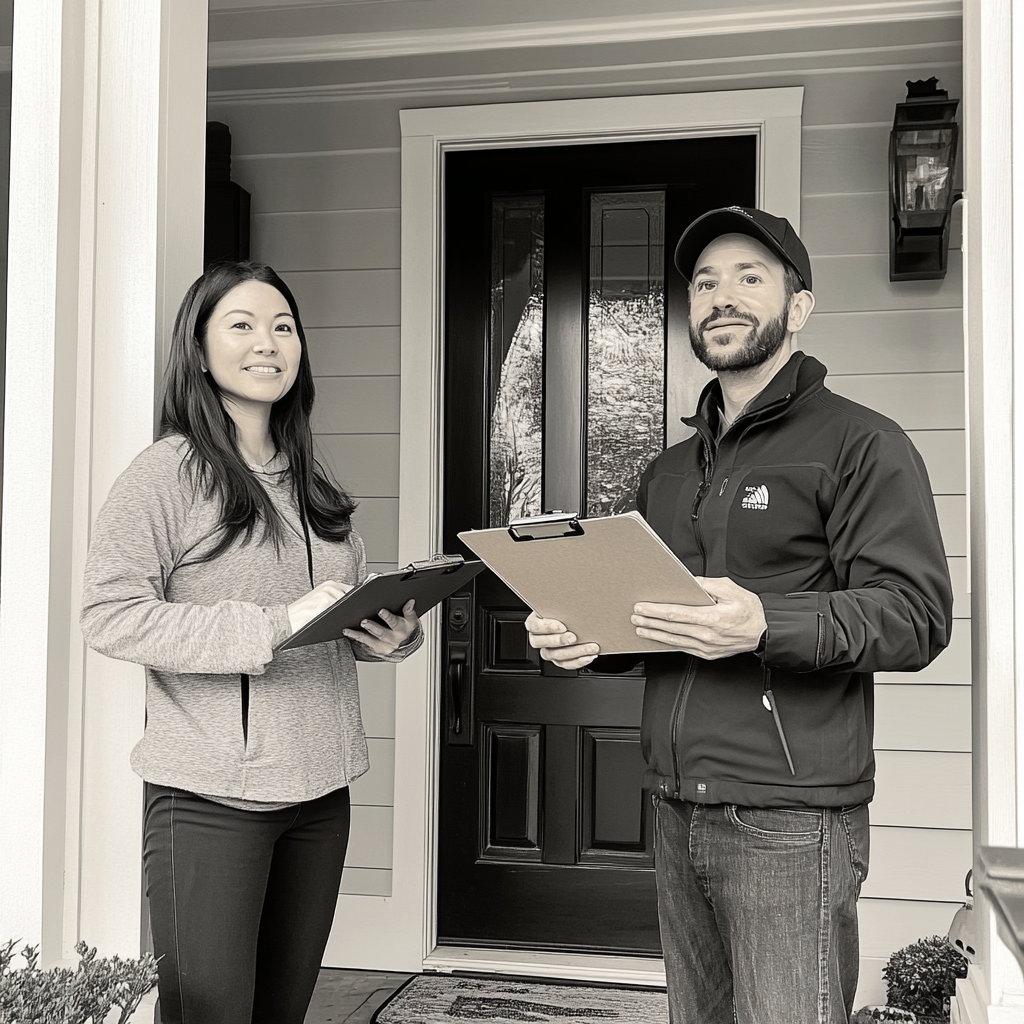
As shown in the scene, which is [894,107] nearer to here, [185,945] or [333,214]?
[333,214]

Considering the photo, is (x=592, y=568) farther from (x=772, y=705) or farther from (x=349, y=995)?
(x=349, y=995)

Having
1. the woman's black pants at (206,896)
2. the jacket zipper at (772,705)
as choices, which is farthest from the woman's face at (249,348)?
the jacket zipper at (772,705)

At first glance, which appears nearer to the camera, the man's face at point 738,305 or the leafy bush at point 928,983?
the man's face at point 738,305

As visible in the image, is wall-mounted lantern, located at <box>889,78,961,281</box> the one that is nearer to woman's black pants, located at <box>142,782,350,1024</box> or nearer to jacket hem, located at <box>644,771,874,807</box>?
jacket hem, located at <box>644,771,874,807</box>

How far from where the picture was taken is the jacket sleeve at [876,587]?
1455 mm

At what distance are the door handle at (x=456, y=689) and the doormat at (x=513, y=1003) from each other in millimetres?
709

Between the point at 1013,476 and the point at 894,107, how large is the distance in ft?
→ 6.32

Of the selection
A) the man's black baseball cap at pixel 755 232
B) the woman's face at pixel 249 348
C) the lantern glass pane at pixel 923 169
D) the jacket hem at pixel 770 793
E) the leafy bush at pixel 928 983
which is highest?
the lantern glass pane at pixel 923 169

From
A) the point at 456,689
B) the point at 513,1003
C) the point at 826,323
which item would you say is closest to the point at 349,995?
the point at 513,1003

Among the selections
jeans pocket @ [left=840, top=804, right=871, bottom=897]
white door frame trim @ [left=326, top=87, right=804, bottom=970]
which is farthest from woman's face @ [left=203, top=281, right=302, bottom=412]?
white door frame trim @ [left=326, top=87, right=804, bottom=970]

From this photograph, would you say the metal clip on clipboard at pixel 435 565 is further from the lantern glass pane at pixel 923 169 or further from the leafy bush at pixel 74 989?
the lantern glass pane at pixel 923 169

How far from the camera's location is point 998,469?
1506 millimetres

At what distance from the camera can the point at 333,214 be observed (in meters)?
3.33

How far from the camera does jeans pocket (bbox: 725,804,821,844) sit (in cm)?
151
